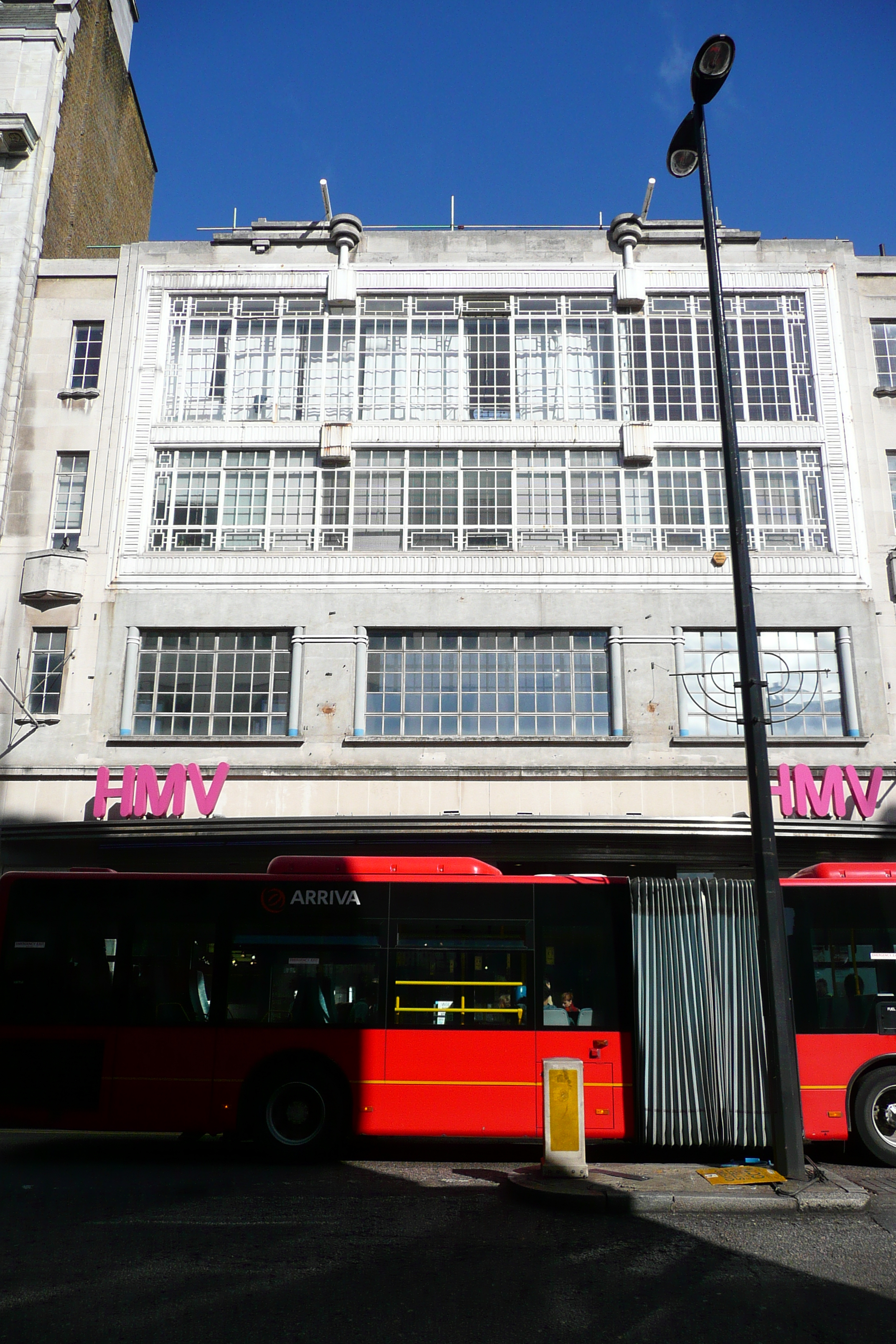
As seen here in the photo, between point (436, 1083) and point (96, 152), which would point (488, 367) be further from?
point (436, 1083)

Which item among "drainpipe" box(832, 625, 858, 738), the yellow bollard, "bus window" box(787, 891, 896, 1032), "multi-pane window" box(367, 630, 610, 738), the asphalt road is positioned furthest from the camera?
"multi-pane window" box(367, 630, 610, 738)

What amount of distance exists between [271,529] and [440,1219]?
611 inches

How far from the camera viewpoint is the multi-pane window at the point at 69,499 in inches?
838

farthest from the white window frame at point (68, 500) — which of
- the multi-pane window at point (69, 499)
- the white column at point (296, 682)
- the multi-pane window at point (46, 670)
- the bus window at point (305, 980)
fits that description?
the bus window at point (305, 980)

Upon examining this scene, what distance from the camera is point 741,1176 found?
941cm

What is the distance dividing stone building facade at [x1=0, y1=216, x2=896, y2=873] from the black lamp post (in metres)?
8.56

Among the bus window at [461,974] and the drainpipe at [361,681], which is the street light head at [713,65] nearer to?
the bus window at [461,974]

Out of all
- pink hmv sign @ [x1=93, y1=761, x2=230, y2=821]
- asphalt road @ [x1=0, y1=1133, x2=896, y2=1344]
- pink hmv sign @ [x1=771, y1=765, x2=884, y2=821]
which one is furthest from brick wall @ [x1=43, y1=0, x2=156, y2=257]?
asphalt road @ [x1=0, y1=1133, x2=896, y2=1344]

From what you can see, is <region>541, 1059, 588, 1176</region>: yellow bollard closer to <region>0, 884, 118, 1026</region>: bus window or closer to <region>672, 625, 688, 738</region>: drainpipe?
<region>0, 884, 118, 1026</region>: bus window

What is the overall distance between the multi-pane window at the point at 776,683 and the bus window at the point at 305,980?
10.0m

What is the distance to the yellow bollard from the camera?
9.70 metres

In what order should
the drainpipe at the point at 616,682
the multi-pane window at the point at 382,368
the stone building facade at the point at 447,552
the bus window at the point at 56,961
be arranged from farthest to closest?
the multi-pane window at the point at 382,368
the drainpipe at the point at 616,682
the stone building facade at the point at 447,552
the bus window at the point at 56,961

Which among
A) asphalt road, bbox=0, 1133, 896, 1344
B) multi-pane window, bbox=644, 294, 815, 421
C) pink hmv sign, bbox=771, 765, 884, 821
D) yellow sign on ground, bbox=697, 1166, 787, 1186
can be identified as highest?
multi-pane window, bbox=644, 294, 815, 421

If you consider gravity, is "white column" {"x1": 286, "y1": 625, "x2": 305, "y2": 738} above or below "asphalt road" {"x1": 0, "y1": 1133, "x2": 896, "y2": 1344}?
above
